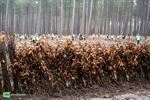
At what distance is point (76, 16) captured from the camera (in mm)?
48094

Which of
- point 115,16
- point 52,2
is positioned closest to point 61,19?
point 52,2

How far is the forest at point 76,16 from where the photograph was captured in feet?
149

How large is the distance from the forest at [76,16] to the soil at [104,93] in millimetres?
36227

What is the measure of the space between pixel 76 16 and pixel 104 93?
41.5 m

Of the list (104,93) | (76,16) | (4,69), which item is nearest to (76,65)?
(104,93)

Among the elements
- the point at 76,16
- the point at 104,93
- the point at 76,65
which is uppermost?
the point at 76,16

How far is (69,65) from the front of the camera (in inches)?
275

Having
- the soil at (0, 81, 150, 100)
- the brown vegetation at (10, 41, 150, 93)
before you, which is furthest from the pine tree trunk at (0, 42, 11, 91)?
the soil at (0, 81, 150, 100)

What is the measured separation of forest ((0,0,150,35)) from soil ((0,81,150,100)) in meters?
36.2

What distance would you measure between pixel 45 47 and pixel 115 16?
4455cm

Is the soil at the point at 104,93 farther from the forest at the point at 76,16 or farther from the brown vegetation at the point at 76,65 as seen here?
the forest at the point at 76,16

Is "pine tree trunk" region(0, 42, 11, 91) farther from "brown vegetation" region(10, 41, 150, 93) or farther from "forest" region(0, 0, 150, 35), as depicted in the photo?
"forest" region(0, 0, 150, 35)

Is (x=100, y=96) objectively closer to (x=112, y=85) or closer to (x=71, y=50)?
Answer: (x=112, y=85)

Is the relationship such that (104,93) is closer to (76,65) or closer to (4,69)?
(76,65)
